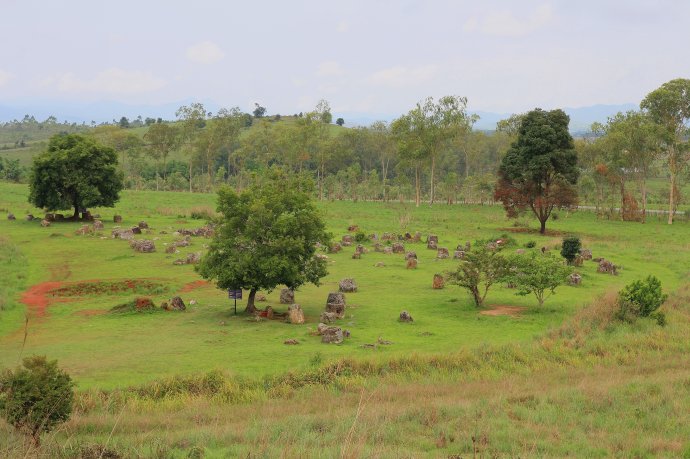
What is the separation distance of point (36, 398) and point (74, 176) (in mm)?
43686

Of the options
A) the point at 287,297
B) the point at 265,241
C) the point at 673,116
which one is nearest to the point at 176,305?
the point at 265,241

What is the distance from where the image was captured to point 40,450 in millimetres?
9180

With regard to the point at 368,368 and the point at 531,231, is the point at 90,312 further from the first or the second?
the point at 531,231

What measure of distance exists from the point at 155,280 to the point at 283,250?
9.57 metres

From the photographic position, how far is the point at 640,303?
23.2 meters

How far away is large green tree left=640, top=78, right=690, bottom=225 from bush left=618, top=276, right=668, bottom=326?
4447 centimetres

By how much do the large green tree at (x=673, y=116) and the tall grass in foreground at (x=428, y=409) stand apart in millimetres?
48942

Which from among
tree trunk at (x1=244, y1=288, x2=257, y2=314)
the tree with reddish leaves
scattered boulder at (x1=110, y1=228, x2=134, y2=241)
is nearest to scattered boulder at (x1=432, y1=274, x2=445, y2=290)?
tree trunk at (x1=244, y1=288, x2=257, y2=314)

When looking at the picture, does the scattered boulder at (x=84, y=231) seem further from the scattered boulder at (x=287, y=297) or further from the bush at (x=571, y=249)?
the bush at (x=571, y=249)

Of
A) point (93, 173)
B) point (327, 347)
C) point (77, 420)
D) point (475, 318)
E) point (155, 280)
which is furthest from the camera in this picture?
point (93, 173)

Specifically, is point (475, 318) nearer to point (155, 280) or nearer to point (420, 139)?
point (155, 280)

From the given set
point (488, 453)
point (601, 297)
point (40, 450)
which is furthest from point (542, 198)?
point (40, 450)

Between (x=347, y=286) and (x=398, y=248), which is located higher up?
(x=398, y=248)

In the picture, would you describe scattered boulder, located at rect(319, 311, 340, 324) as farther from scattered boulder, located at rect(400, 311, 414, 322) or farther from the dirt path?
the dirt path
